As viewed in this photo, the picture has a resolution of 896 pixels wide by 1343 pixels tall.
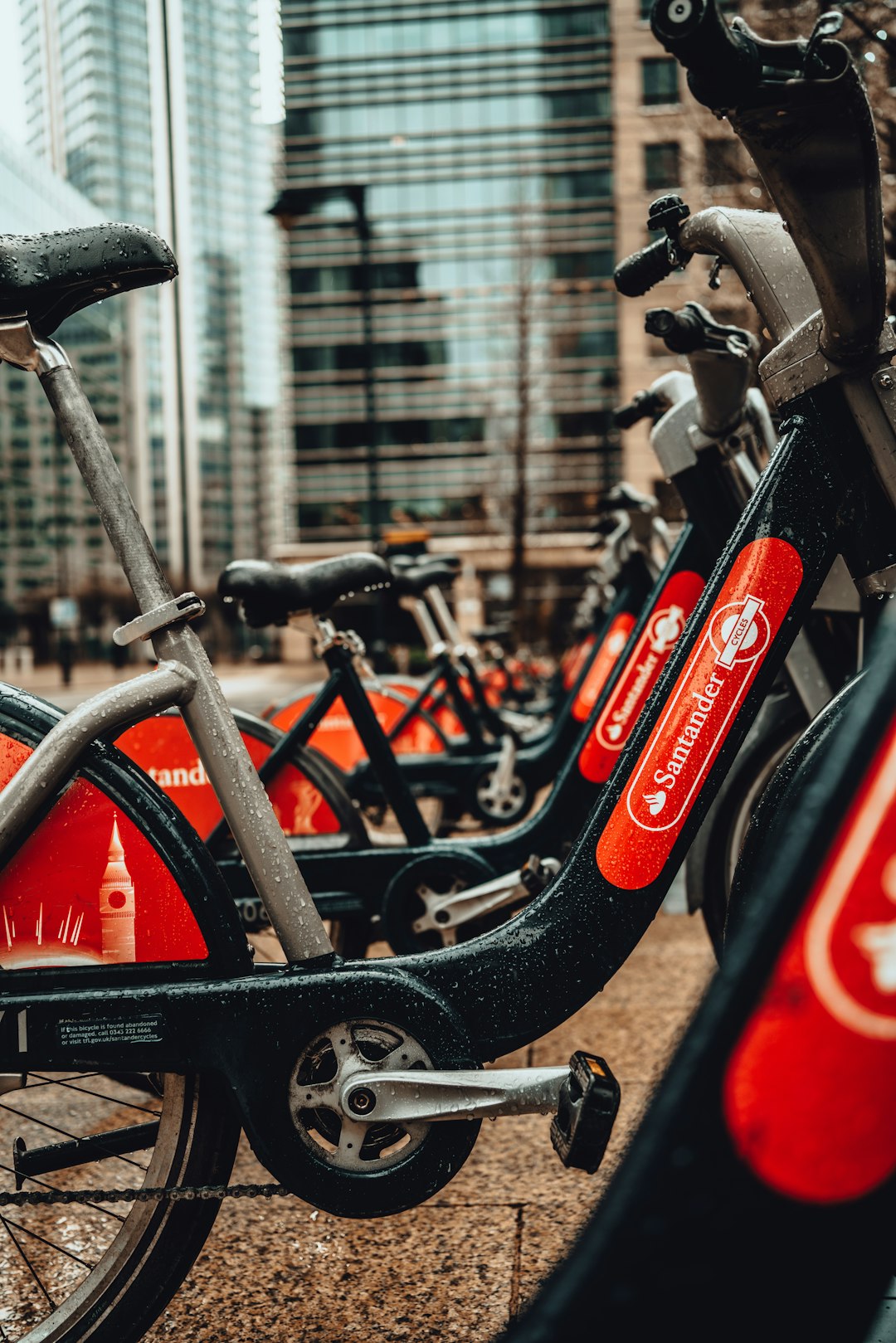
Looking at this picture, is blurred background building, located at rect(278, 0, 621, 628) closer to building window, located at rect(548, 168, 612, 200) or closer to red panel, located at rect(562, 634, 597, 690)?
building window, located at rect(548, 168, 612, 200)

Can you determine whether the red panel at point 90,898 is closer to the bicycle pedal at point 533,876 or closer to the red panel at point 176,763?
the red panel at point 176,763

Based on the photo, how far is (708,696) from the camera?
5.92 feet

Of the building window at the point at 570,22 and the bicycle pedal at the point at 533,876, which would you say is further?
the building window at the point at 570,22

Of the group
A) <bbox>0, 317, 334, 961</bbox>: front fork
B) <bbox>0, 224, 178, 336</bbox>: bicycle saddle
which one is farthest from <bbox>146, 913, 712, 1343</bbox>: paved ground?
<bbox>0, 224, 178, 336</bbox>: bicycle saddle

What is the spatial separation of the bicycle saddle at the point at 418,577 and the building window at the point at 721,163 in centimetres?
308

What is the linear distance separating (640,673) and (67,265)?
2.05m

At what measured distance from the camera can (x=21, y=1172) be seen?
5.92ft

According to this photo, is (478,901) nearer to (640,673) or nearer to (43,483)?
(640,673)

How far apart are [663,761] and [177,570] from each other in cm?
7202

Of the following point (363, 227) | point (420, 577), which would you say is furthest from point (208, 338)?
point (420, 577)

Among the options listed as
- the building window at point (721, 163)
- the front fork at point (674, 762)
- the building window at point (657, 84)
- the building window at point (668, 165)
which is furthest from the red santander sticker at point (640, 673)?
the building window at point (657, 84)

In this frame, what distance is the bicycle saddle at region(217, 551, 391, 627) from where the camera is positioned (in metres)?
3.04

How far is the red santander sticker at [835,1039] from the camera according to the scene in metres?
0.87

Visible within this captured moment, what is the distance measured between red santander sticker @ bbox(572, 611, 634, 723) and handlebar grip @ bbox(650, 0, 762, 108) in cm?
347
